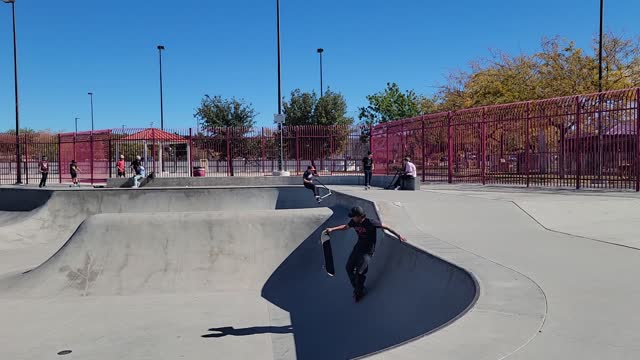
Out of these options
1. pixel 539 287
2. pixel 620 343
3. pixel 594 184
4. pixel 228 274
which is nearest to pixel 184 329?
pixel 228 274

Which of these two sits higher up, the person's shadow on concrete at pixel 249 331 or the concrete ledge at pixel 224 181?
the concrete ledge at pixel 224 181

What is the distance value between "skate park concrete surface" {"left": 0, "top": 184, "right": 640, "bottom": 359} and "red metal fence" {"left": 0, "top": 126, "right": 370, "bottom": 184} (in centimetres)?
1046

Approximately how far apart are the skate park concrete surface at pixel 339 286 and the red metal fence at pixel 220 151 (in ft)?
34.3

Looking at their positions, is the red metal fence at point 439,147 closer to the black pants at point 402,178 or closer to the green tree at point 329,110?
the black pants at point 402,178

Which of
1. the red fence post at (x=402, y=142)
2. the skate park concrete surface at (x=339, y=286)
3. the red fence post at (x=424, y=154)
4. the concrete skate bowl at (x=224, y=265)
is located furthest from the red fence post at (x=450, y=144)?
the concrete skate bowl at (x=224, y=265)

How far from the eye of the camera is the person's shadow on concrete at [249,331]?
6.75m

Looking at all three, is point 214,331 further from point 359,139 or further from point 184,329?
point 359,139

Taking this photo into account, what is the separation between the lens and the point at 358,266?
247 inches

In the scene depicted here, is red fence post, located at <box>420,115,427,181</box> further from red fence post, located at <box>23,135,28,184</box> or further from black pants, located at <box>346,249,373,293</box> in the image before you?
red fence post, located at <box>23,135,28,184</box>

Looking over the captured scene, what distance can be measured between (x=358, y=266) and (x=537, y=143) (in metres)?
10.9

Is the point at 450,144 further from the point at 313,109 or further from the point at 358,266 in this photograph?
the point at 313,109

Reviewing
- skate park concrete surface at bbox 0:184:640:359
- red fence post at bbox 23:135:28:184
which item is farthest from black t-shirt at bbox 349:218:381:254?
red fence post at bbox 23:135:28:184

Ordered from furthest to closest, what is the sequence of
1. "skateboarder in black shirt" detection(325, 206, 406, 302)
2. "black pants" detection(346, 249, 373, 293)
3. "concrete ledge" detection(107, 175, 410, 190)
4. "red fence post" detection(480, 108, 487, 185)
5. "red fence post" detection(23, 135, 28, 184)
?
"red fence post" detection(23, 135, 28, 184) < "concrete ledge" detection(107, 175, 410, 190) < "red fence post" detection(480, 108, 487, 185) < "black pants" detection(346, 249, 373, 293) < "skateboarder in black shirt" detection(325, 206, 406, 302)

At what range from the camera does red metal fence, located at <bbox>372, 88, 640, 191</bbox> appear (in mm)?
12711
